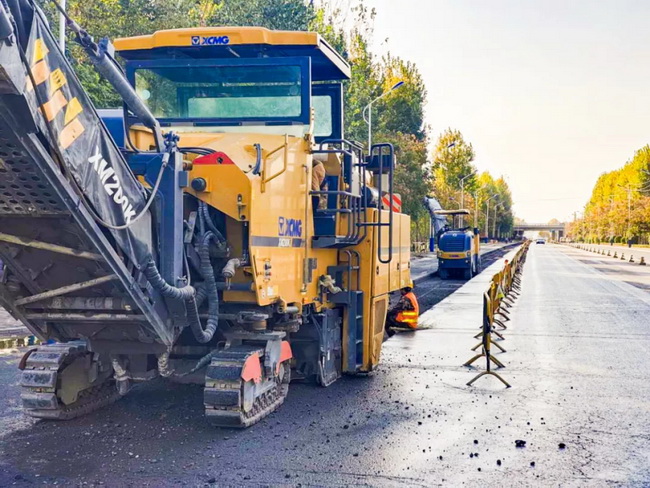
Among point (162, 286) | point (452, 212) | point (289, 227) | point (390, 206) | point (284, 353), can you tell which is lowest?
point (284, 353)

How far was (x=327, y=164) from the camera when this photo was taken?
25.3 ft

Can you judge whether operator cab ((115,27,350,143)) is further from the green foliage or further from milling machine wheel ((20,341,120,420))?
the green foliage

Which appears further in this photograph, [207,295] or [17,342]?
[17,342]

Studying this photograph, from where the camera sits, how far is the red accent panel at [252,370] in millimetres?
5812

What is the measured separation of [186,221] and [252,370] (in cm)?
136

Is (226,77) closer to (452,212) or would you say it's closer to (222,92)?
(222,92)

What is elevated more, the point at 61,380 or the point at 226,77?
the point at 226,77

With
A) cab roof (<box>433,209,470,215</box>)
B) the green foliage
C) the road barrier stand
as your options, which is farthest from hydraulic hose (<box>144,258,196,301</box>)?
the green foliage

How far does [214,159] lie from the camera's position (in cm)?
581

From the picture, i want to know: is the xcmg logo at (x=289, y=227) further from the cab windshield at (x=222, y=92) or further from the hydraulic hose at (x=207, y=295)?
the cab windshield at (x=222, y=92)

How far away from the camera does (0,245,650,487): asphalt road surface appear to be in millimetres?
5188

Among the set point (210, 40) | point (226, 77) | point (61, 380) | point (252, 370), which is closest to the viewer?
point (252, 370)

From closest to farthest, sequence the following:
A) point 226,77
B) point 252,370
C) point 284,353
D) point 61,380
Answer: point 252,370 → point 61,380 → point 284,353 → point 226,77

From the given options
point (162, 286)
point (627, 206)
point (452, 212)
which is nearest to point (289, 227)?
point (162, 286)
